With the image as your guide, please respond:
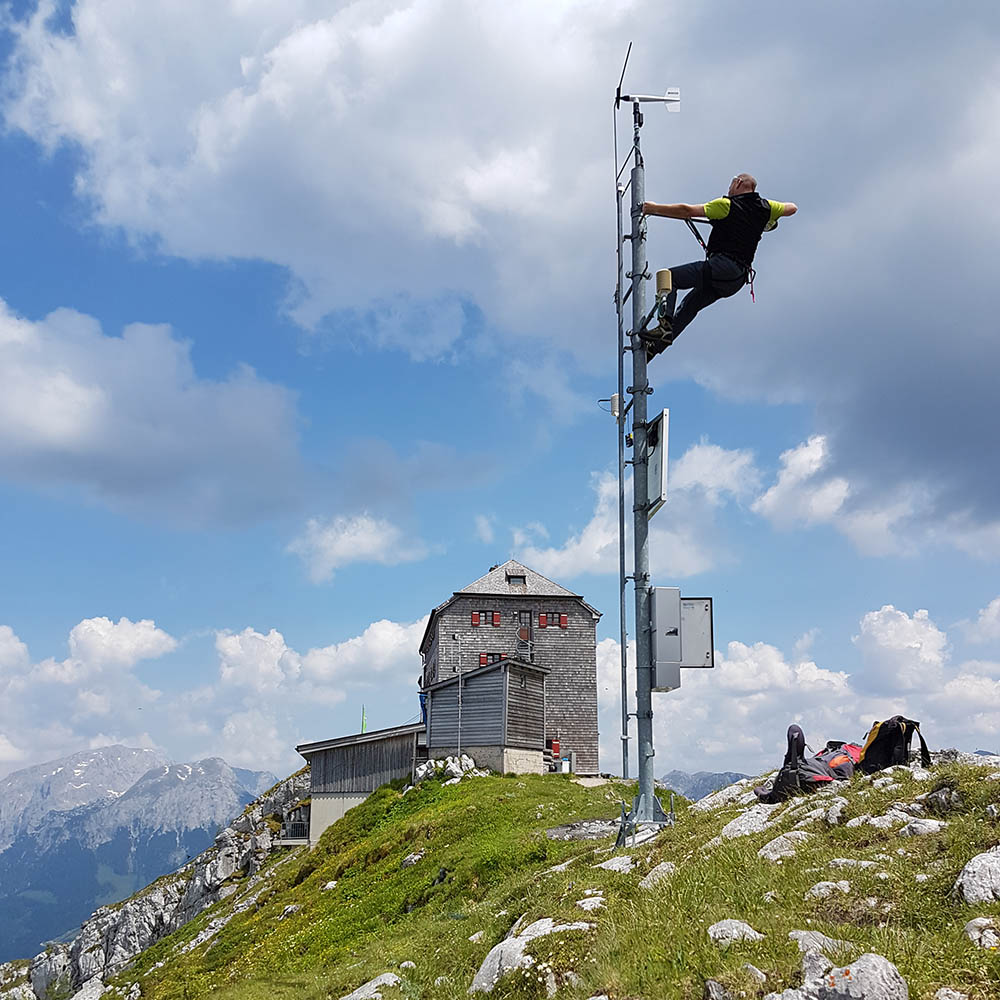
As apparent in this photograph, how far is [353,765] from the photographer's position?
50.8 m

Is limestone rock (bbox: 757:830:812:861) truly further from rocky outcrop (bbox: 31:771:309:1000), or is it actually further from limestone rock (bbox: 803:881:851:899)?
rocky outcrop (bbox: 31:771:309:1000)

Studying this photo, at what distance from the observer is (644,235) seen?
14.2 metres

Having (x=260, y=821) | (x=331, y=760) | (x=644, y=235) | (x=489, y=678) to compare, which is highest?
(x=644, y=235)

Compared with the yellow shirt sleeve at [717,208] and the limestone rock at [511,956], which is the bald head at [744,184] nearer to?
the yellow shirt sleeve at [717,208]

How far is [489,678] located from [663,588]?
109 feet

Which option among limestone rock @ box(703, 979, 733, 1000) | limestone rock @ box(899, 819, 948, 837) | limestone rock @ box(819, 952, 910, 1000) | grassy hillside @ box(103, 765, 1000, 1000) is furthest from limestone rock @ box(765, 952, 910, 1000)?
limestone rock @ box(899, 819, 948, 837)

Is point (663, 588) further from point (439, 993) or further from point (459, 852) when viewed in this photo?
point (459, 852)

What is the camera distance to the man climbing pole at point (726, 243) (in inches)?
495

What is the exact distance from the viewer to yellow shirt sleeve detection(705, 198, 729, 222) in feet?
41.3

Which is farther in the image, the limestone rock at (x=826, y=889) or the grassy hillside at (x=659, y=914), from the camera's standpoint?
the limestone rock at (x=826, y=889)

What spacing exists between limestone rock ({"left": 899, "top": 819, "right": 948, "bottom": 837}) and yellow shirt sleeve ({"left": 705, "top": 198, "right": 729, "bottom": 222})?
8212 millimetres

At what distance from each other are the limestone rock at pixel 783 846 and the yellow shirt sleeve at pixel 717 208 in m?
8.23

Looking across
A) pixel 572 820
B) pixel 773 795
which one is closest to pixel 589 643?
pixel 572 820

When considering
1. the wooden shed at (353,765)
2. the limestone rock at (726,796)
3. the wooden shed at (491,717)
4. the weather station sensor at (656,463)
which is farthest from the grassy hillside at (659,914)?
the wooden shed at (353,765)
